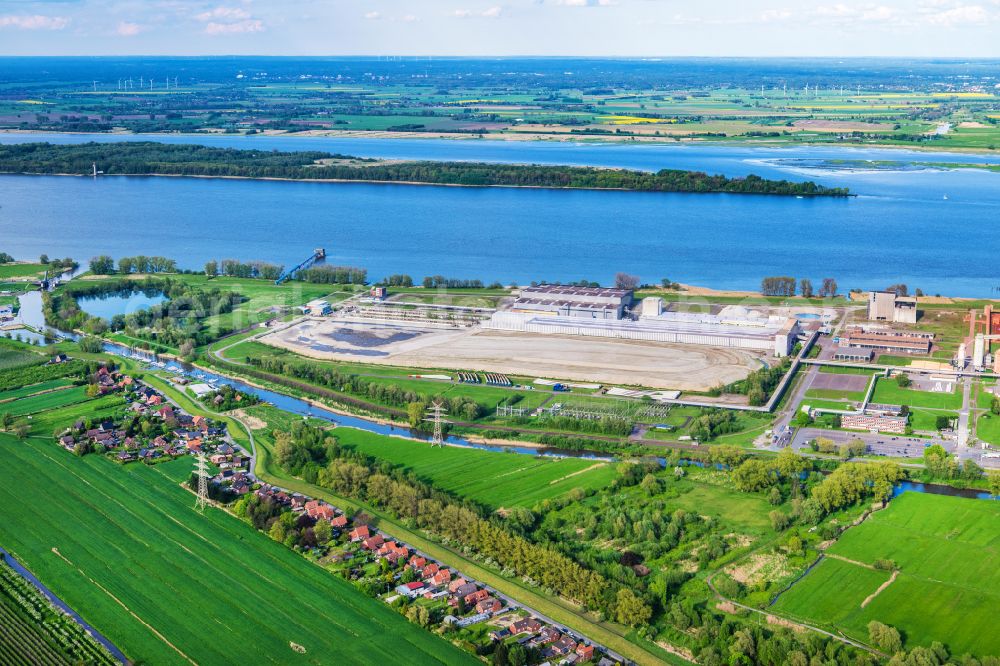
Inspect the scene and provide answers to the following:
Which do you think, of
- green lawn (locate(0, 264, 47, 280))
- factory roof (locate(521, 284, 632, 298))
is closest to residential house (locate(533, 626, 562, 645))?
factory roof (locate(521, 284, 632, 298))

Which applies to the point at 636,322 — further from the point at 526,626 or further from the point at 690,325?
the point at 526,626

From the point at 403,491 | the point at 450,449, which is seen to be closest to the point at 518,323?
the point at 450,449

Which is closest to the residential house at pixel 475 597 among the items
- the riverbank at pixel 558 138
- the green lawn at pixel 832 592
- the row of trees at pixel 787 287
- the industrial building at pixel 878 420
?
the green lawn at pixel 832 592

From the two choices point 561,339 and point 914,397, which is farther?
point 561,339

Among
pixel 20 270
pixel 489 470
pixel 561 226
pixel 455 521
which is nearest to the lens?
pixel 455 521

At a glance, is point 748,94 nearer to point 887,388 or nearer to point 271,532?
point 887,388

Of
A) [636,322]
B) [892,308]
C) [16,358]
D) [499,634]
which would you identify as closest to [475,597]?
[499,634]
